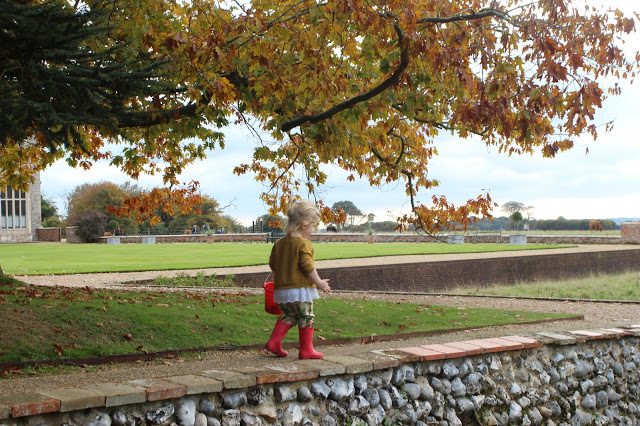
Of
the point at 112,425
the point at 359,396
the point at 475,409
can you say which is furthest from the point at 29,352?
the point at 475,409

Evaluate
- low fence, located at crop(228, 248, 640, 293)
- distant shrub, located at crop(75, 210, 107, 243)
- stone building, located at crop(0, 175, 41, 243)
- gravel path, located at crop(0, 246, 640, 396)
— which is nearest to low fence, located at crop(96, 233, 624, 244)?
distant shrub, located at crop(75, 210, 107, 243)

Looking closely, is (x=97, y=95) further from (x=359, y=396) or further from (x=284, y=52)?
(x=359, y=396)

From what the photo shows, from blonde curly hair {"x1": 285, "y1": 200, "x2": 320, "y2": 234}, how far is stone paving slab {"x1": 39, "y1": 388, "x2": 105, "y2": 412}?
224cm

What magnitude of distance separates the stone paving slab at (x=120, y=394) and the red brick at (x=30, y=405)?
344 mm

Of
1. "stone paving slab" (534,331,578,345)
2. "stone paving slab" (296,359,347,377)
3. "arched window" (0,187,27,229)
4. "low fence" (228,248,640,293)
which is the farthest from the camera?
"arched window" (0,187,27,229)

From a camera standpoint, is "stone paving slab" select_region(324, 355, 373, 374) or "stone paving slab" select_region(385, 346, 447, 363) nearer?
"stone paving slab" select_region(324, 355, 373, 374)

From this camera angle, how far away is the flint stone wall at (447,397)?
5.57 meters

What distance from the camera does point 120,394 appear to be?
5.14 meters

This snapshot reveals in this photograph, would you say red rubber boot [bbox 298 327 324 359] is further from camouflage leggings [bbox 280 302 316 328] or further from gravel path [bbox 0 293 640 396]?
gravel path [bbox 0 293 640 396]

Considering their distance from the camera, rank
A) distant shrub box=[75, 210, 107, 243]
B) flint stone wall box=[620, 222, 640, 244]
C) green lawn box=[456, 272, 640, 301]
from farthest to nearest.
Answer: distant shrub box=[75, 210, 107, 243], flint stone wall box=[620, 222, 640, 244], green lawn box=[456, 272, 640, 301]

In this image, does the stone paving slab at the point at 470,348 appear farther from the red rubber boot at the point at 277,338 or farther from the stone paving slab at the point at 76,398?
the stone paving slab at the point at 76,398

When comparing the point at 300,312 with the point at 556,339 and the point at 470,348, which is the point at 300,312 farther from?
the point at 556,339

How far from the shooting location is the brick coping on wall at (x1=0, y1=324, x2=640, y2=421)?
16.1 feet

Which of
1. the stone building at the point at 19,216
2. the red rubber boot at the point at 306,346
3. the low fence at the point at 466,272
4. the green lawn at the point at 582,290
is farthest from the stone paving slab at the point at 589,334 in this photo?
the stone building at the point at 19,216
